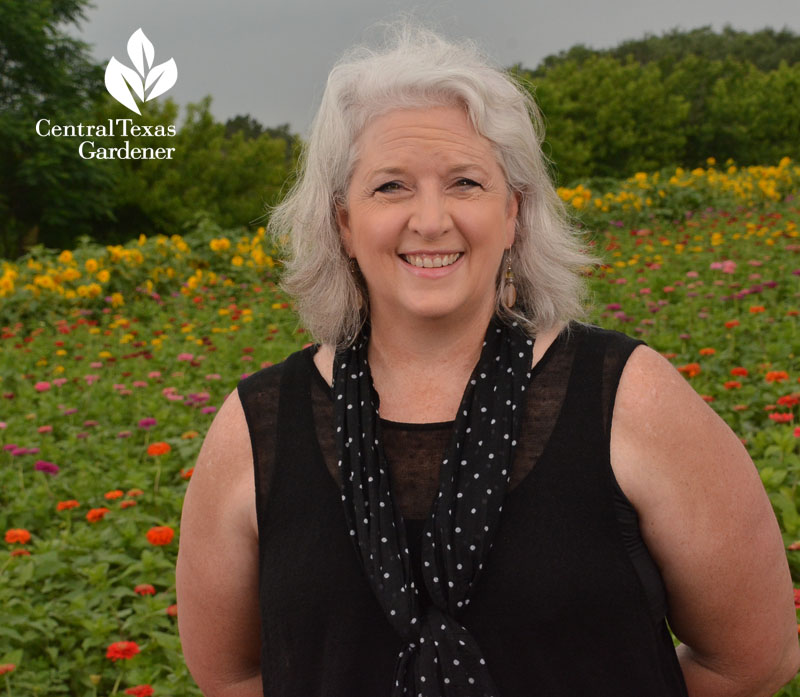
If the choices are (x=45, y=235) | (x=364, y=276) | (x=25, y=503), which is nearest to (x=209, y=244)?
(x=25, y=503)

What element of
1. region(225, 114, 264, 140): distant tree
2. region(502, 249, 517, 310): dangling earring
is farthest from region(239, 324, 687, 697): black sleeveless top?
region(225, 114, 264, 140): distant tree

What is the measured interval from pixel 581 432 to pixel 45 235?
91.8ft

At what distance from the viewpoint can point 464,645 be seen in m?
1.55

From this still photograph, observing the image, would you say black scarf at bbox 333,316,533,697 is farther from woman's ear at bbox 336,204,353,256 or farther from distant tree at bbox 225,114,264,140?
distant tree at bbox 225,114,264,140

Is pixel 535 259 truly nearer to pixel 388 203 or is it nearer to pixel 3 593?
pixel 388 203

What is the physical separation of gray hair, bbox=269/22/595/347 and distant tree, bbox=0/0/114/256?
80.6 feet

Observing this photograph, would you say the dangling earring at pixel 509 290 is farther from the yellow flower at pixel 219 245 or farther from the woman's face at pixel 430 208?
the yellow flower at pixel 219 245

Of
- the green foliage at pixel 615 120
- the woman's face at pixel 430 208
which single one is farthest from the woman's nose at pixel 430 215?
the green foliage at pixel 615 120

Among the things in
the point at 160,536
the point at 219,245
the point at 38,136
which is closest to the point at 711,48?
the point at 38,136

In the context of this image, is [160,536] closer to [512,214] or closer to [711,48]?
[512,214]

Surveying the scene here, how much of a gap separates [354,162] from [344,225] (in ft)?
0.55

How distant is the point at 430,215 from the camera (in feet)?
5.33

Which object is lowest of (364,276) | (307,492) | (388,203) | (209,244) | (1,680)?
(1,680)

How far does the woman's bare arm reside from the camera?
1.76 metres
